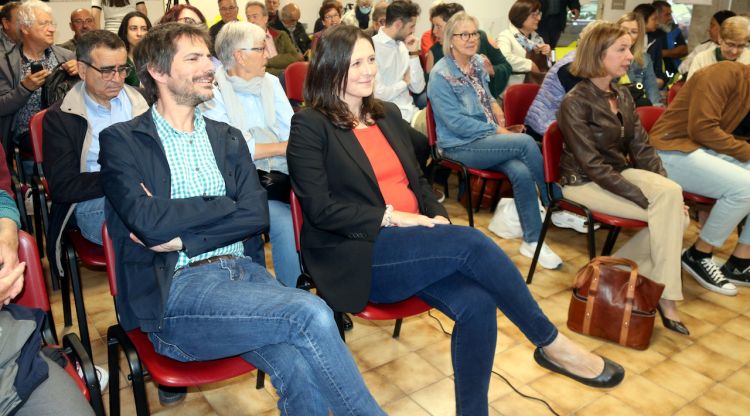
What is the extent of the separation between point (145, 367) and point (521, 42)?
455 centimetres

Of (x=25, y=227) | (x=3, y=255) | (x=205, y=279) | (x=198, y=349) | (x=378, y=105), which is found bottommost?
(x=25, y=227)

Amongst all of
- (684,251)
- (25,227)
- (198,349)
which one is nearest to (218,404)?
(198,349)

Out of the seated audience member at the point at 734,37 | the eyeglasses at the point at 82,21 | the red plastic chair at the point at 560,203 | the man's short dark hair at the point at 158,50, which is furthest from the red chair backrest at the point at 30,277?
the eyeglasses at the point at 82,21

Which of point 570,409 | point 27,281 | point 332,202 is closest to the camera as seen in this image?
point 27,281

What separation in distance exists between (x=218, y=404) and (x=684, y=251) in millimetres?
2639

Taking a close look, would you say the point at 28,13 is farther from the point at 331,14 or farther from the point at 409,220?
the point at 331,14

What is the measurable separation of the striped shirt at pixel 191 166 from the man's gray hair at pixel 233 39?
3.54 feet

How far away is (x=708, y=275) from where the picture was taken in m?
3.31

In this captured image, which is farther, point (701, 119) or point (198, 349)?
point (701, 119)

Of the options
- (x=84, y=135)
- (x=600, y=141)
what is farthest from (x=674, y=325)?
(x=84, y=135)

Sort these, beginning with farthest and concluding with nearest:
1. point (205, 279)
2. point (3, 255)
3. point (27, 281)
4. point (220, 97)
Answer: point (220, 97), point (205, 279), point (27, 281), point (3, 255)

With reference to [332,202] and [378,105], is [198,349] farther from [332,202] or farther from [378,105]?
[378,105]

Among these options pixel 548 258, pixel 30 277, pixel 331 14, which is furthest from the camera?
pixel 331 14

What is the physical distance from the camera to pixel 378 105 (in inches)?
93.9
